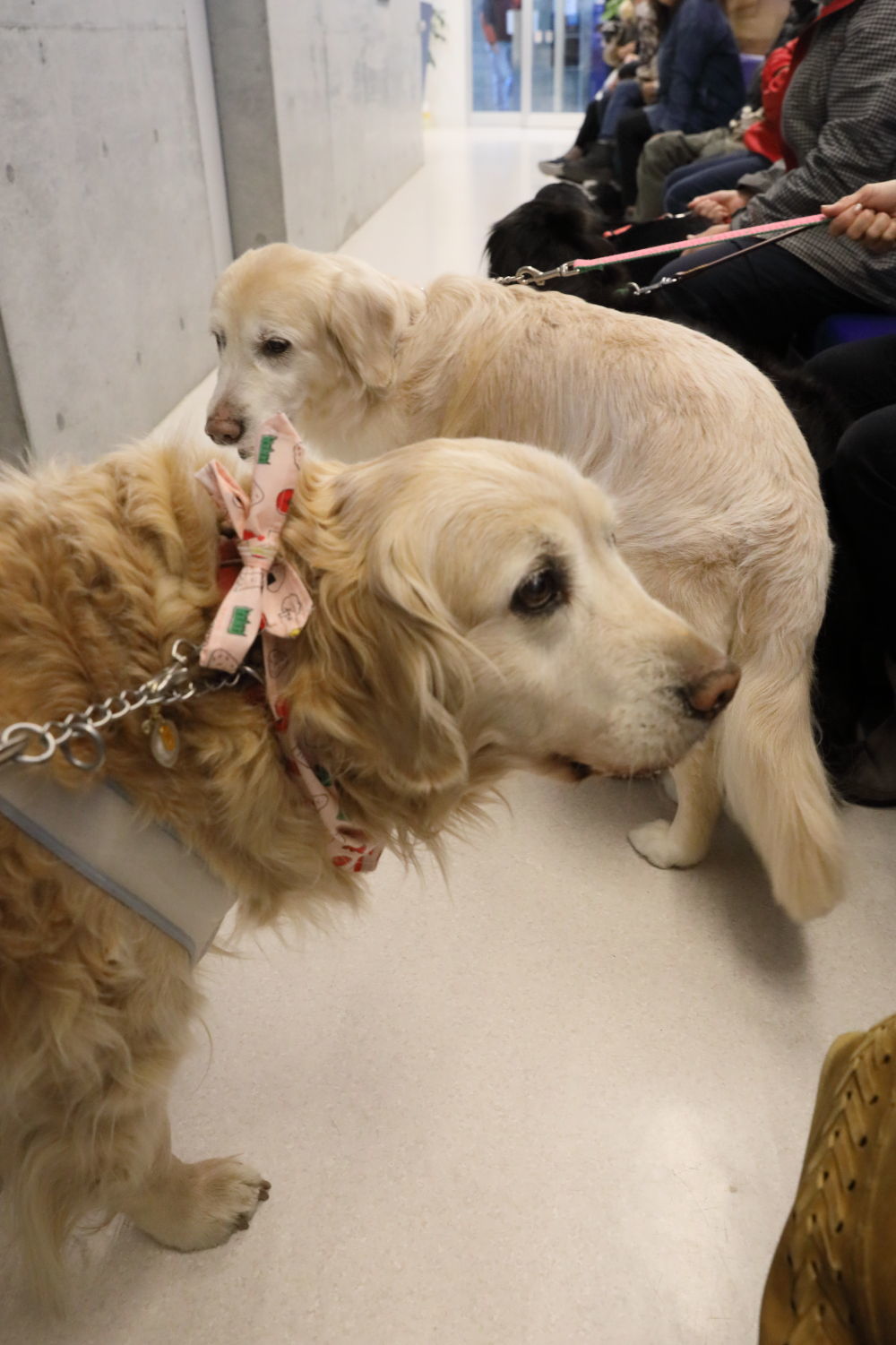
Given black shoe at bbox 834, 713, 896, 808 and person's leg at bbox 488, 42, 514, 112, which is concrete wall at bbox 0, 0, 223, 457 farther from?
person's leg at bbox 488, 42, 514, 112

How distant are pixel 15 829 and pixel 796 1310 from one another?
66 cm

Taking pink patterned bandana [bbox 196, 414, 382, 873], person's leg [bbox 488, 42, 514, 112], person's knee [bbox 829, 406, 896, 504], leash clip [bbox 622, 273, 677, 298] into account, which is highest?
person's leg [bbox 488, 42, 514, 112]

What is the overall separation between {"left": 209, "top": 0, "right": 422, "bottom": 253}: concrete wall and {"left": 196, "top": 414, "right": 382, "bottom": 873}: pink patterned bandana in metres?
3.41

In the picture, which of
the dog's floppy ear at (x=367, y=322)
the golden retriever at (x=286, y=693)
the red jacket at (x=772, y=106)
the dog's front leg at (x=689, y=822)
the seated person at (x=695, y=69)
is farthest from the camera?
the seated person at (x=695, y=69)

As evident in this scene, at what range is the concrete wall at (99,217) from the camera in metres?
1.93

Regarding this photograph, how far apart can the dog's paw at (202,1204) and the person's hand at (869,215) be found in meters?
1.98

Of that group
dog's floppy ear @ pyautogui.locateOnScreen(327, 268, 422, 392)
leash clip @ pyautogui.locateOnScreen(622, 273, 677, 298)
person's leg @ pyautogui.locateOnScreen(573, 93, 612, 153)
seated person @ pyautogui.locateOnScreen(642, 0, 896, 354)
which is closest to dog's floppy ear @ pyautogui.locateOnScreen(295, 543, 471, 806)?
dog's floppy ear @ pyautogui.locateOnScreen(327, 268, 422, 392)

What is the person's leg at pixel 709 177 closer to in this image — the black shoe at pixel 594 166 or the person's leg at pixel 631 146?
the person's leg at pixel 631 146

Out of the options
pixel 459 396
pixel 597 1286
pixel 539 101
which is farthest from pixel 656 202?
pixel 539 101

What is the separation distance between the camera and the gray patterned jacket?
1741 mm

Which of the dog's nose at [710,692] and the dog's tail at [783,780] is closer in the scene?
the dog's nose at [710,692]

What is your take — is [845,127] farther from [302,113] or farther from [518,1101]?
[302,113]

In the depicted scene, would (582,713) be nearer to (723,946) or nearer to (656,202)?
(723,946)

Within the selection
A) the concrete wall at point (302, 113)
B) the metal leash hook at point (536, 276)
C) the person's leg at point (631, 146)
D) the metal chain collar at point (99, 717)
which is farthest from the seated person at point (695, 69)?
the metal chain collar at point (99, 717)
